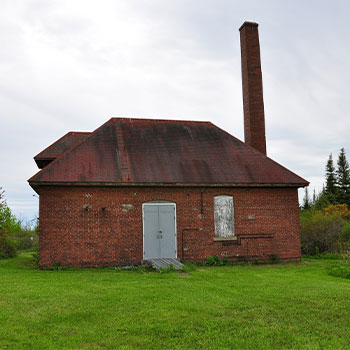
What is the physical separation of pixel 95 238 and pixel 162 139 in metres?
5.50

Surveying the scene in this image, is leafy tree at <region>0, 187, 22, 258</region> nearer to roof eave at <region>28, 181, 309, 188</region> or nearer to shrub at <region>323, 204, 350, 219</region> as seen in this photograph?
roof eave at <region>28, 181, 309, 188</region>

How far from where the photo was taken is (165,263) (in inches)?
549

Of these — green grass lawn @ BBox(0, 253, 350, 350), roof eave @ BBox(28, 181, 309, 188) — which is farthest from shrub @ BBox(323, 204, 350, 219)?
green grass lawn @ BBox(0, 253, 350, 350)

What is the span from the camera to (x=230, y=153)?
17.6 m

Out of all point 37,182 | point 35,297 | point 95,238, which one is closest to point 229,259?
point 95,238

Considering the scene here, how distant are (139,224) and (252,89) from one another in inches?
359

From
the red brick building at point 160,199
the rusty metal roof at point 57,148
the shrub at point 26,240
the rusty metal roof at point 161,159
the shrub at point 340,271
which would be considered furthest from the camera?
the shrub at point 26,240

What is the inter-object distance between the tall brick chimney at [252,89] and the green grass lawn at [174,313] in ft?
30.4

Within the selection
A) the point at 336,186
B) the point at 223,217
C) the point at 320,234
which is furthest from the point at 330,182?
the point at 223,217

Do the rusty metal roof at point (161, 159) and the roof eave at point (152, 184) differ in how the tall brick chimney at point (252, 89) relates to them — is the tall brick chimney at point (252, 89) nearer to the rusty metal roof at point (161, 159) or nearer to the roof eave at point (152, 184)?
the rusty metal roof at point (161, 159)

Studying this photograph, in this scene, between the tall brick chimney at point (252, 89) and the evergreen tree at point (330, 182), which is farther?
the evergreen tree at point (330, 182)

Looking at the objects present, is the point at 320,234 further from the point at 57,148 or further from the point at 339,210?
the point at 339,210

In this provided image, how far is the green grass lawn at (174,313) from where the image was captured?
570 centimetres

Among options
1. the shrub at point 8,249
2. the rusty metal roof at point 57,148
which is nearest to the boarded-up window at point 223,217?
the rusty metal roof at point 57,148
